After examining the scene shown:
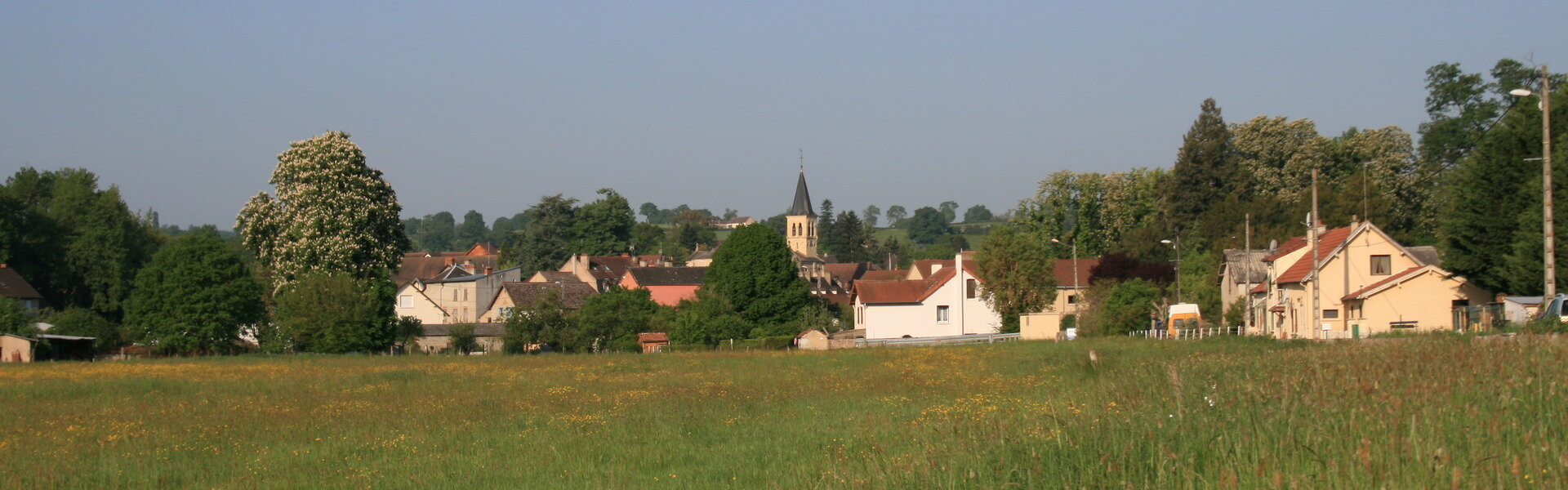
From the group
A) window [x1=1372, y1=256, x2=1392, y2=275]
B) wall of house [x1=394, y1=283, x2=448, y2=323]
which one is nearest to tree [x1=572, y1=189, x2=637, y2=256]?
wall of house [x1=394, y1=283, x2=448, y2=323]

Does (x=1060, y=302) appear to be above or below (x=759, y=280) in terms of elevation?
below

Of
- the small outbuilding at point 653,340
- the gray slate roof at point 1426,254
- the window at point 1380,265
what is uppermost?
the gray slate roof at point 1426,254

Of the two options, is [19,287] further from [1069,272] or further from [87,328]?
[1069,272]

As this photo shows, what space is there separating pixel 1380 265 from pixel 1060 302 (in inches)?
1274

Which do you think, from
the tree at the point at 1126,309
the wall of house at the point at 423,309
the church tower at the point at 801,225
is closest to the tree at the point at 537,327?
the tree at the point at 1126,309

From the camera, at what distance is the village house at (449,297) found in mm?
91750

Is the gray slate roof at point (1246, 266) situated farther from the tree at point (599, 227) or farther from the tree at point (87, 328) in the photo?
the tree at point (599, 227)

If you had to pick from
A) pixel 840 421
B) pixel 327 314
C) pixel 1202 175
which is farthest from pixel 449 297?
pixel 840 421

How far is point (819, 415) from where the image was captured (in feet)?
66.4

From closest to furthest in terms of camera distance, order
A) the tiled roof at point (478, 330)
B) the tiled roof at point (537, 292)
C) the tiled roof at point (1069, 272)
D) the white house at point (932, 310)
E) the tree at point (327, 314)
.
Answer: the tree at point (327, 314)
the white house at point (932, 310)
the tiled roof at point (1069, 272)
the tiled roof at point (478, 330)
the tiled roof at point (537, 292)

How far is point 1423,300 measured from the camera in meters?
41.6

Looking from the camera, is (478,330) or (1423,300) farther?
(478,330)

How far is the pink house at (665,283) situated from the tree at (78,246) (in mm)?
37430

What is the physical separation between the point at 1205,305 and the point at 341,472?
54737mm
